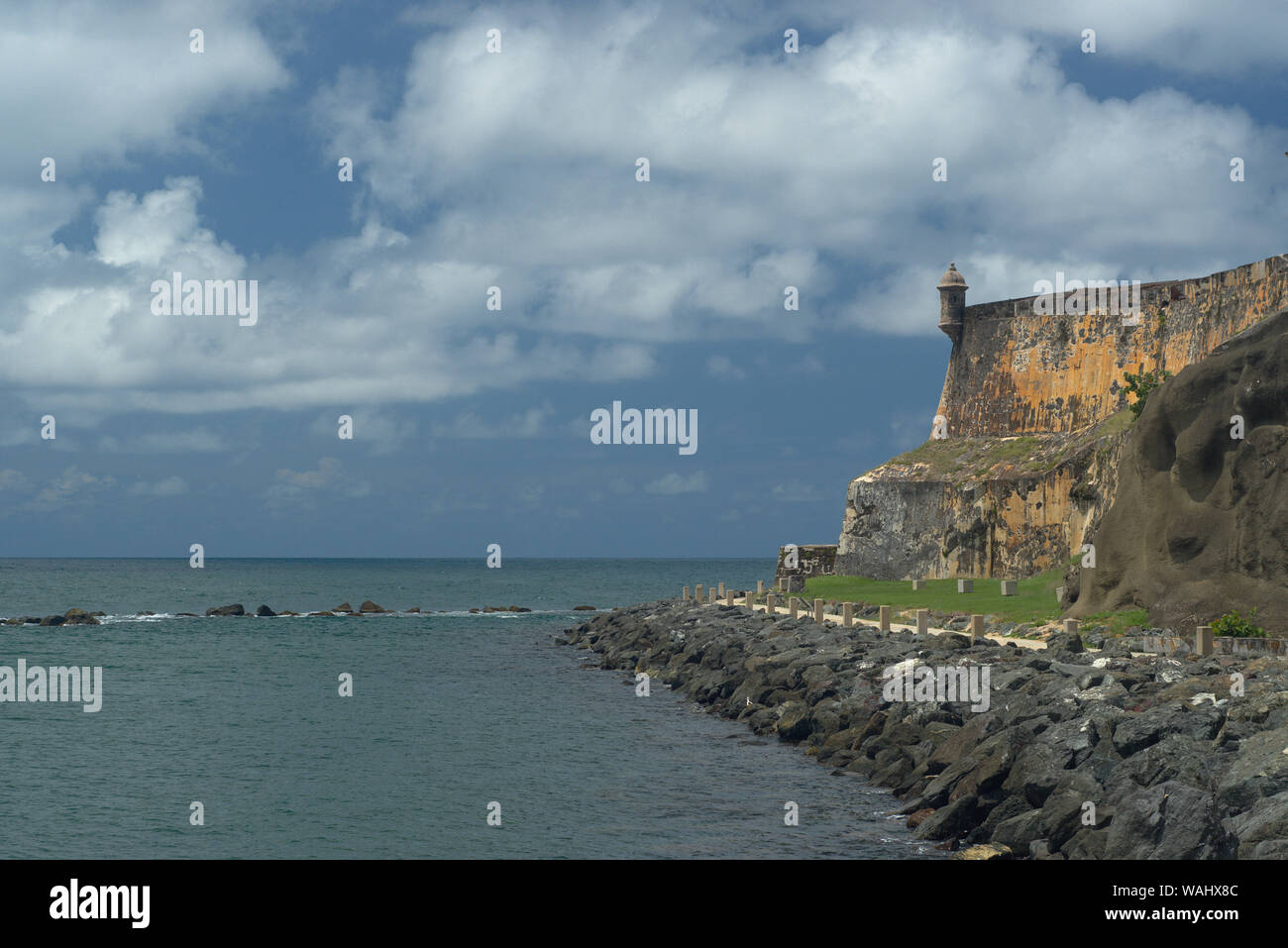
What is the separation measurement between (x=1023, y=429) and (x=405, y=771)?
45.3 metres

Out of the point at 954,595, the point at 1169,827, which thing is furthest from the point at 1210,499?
the point at 954,595

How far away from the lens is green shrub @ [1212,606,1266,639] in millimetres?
25562

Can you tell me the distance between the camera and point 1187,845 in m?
14.7

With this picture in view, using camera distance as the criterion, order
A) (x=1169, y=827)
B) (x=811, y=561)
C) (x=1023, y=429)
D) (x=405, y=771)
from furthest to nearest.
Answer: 1. (x=811, y=561)
2. (x=1023, y=429)
3. (x=405, y=771)
4. (x=1169, y=827)

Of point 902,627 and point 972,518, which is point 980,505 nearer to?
point 972,518

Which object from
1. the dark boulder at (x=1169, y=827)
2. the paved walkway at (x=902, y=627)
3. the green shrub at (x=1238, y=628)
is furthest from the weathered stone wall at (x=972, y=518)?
the dark boulder at (x=1169, y=827)

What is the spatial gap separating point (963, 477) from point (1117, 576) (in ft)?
91.9

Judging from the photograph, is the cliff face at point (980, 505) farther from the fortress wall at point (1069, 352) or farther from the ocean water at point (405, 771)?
the ocean water at point (405, 771)

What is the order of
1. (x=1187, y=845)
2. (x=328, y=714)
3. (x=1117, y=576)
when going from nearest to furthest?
1. (x=1187, y=845)
2. (x=1117, y=576)
3. (x=328, y=714)

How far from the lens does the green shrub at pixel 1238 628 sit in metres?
25.6

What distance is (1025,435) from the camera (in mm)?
62938

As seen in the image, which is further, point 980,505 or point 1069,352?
point 1069,352

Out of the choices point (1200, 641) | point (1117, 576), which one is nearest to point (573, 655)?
point (1117, 576)
